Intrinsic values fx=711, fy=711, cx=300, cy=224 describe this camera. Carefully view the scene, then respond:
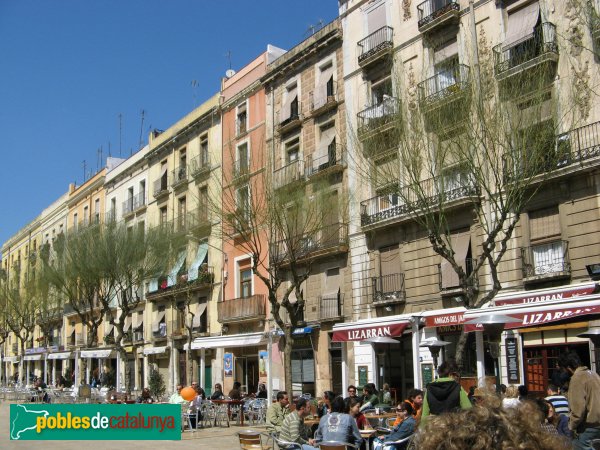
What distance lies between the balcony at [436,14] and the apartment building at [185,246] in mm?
12485

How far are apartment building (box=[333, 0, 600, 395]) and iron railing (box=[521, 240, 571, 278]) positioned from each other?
31 millimetres

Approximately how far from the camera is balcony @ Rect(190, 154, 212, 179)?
3525 centimetres

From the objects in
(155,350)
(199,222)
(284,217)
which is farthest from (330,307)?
(155,350)

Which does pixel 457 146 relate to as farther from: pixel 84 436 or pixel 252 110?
pixel 252 110

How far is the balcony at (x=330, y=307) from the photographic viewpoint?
26.7m

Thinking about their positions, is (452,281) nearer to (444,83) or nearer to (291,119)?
(444,83)

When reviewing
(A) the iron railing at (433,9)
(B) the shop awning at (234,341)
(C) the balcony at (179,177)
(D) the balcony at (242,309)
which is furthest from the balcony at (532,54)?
(C) the balcony at (179,177)

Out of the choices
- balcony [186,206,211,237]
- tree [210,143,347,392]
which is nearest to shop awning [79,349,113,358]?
balcony [186,206,211,237]

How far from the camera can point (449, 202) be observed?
70.9 ft

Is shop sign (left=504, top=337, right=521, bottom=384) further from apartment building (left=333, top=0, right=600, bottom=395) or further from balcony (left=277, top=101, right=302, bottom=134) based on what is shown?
balcony (left=277, top=101, right=302, bottom=134)

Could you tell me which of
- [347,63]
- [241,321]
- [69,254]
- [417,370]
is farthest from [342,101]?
[69,254]

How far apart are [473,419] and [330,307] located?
82.7 feet

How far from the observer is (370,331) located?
19469 mm

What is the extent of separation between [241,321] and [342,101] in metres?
10.9
